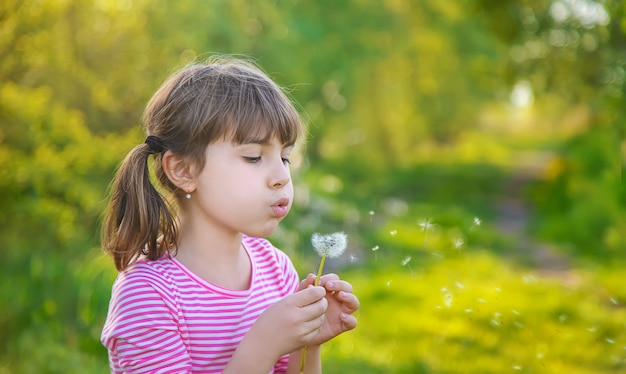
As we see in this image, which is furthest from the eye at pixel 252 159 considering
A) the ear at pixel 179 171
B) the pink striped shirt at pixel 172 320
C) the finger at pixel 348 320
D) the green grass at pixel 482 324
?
the green grass at pixel 482 324

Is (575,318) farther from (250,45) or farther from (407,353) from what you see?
(250,45)

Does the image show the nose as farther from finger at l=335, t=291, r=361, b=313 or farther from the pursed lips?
finger at l=335, t=291, r=361, b=313

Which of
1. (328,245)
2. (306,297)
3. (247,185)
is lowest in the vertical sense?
(306,297)

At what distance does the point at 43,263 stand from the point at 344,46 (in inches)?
237

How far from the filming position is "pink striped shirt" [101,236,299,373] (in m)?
1.72

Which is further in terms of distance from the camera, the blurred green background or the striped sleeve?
the blurred green background

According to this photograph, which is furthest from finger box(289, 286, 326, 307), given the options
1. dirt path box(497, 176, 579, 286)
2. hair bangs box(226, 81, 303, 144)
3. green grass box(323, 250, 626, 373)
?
dirt path box(497, 176, 579, 286)

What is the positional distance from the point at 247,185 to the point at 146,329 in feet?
1.21

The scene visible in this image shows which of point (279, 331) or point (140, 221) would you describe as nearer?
point (279, 331)

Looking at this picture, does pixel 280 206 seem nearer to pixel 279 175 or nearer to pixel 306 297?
pixel 279 175

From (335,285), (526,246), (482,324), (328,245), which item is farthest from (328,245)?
(526,246)

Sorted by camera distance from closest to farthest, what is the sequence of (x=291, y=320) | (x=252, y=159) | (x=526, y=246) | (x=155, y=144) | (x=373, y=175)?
(x=291, y=320) < (x=252, y=159) < (x=155, y=144) < (x=526, y=246) < (x=373, y=175)

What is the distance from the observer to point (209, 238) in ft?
6.18

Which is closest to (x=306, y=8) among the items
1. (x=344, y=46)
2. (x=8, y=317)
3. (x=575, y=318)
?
(x=344, y=46)
